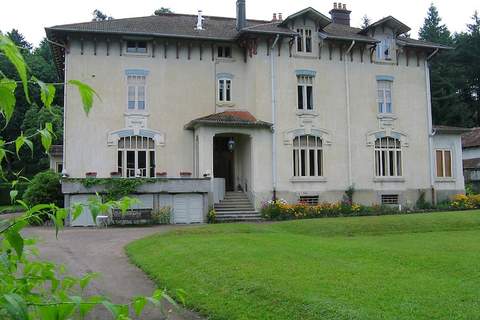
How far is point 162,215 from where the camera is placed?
22.5m

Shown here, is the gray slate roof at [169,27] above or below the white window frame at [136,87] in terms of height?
above

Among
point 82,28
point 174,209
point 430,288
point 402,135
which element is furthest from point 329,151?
point 430,288

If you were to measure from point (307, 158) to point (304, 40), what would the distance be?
20.4ft

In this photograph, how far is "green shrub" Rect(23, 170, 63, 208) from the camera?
23.5 metres

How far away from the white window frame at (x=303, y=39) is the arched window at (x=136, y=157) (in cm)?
912

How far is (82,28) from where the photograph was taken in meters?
24.4

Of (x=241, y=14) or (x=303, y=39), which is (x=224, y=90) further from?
(x=303, y=39)

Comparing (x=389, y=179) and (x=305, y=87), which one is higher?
(x=305, y=87)

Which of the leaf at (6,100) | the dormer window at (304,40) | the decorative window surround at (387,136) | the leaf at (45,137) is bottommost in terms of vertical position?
the leaf at (45,137)

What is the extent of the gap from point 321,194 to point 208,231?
10.7 metres

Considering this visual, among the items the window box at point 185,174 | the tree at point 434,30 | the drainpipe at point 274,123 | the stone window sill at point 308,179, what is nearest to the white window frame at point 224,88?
the drainpipe at point 274,123

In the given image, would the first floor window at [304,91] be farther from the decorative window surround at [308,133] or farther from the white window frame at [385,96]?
the white window frame at [385,96]

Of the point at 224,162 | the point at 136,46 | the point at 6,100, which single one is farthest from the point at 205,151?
the point at 6,100

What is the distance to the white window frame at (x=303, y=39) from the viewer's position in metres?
26.9
